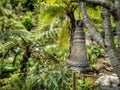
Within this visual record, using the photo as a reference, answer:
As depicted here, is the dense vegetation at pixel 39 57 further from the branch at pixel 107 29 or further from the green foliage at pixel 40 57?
the branch at pixel 107 29

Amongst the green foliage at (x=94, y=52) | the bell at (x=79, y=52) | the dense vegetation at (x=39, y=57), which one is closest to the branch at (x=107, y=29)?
the bell at (x=79, y=52)

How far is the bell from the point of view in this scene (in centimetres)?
454

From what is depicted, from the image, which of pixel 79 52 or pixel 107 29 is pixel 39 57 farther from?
pixel 107 29

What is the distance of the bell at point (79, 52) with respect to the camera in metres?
4.54

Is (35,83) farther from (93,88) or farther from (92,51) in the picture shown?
(92,51)

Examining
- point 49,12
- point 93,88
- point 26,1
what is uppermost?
point 26,1

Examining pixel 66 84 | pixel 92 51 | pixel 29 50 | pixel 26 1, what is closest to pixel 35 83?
pixel 66 84

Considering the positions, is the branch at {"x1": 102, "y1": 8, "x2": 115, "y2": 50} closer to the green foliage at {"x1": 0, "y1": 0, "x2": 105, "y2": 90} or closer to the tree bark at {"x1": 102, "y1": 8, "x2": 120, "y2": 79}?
the tree bark at {"x1": 102, "y1": 8, "x2": 120, "y2": 79}

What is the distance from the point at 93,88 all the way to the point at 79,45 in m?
2.59

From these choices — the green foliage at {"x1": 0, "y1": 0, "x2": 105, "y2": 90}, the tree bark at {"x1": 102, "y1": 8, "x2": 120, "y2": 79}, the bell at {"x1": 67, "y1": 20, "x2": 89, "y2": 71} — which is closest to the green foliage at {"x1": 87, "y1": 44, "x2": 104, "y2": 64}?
the green foliage at {"x1": 0, "y1": 0, "x2": 105, "y2": 90}

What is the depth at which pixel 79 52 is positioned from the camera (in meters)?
4.75

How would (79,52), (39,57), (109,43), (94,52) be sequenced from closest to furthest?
(109,43), (79,52), (39,57), (94,52)

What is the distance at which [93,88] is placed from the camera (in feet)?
23.2

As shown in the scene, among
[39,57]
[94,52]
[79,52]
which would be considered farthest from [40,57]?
[94,52]
